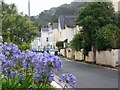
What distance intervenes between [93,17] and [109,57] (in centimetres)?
394

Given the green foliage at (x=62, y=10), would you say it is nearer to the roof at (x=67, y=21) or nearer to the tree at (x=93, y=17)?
the tree at (x=93, y=17)

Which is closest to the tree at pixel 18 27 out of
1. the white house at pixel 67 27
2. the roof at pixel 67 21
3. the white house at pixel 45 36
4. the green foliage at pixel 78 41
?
the green foliage at pixel 78 41

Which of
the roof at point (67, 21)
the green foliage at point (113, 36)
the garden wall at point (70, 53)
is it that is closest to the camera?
the green foliage at point (113, 36)

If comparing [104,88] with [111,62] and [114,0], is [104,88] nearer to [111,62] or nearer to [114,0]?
[111,62]

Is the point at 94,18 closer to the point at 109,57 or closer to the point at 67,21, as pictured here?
the point at 109,57

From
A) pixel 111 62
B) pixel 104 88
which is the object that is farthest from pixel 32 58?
pixel 111 62

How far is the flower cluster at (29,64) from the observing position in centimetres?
461

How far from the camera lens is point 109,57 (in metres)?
22.7

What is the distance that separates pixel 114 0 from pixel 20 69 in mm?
22116

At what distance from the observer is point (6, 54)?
17.7 ft

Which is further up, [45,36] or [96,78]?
[45,36]

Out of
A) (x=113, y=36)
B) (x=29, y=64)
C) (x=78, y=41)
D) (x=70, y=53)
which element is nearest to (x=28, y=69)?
(x=29, y=64)

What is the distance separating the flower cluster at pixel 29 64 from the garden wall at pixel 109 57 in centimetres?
1658

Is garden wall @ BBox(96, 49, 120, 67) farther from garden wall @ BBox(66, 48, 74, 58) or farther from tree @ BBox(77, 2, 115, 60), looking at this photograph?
garden wall @ BBox(66, 48, 74, 58)
